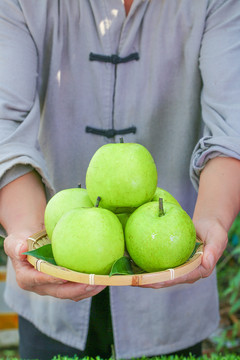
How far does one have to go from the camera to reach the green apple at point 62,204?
1158 mm

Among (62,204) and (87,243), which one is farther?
(62,204)

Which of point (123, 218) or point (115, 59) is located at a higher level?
point (115, 59)

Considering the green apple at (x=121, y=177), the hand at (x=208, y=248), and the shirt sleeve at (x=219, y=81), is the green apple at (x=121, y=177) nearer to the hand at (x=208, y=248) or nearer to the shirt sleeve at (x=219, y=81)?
the hand at (x=208, y=248)

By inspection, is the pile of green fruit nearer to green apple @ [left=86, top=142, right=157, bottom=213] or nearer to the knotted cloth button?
green apple @ [left=86, top=142, right=157, bottom=213]

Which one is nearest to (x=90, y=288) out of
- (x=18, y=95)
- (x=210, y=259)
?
(x=210, y=259)

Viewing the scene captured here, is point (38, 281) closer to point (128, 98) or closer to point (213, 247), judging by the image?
point (213, 247)

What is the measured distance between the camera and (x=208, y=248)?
3.78ft

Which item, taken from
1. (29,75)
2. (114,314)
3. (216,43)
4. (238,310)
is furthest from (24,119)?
(238,310)

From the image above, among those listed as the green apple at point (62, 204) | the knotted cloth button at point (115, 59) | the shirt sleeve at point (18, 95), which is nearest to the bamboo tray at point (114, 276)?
the green apple at point (62, 204)

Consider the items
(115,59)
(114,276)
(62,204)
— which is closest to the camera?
(114,276)

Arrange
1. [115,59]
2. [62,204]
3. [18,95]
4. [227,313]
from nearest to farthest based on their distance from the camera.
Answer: [62,204] → [18,95] → [115,59] → [227,313]

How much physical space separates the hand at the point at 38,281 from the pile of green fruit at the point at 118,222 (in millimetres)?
73

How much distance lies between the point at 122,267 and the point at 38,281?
0.81 feet

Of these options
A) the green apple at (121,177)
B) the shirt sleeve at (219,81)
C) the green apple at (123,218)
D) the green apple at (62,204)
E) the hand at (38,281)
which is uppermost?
the shirt sleeve at (219,81)
